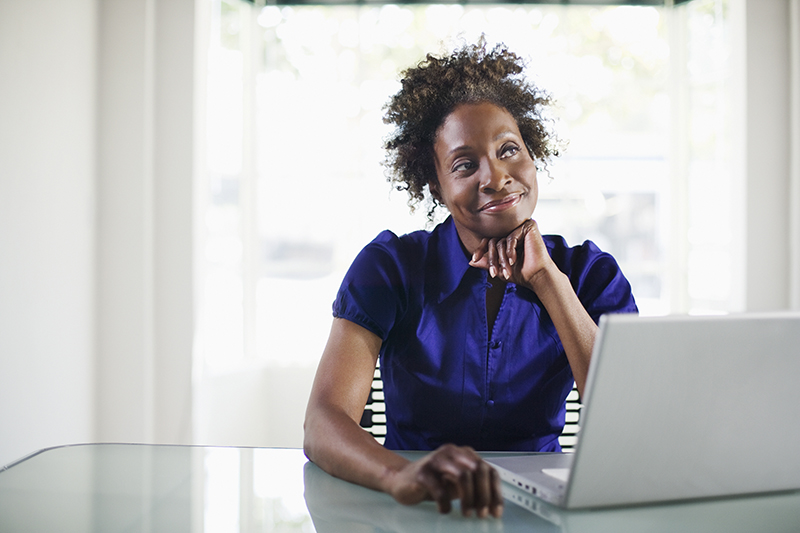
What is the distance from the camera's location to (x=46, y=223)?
2215 millimetres

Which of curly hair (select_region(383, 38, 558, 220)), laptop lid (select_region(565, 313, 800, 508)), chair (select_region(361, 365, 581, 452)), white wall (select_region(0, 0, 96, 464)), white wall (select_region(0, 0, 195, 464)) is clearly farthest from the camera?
white wall (select_region(0, 0, 195, 464))

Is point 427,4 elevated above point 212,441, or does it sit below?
above

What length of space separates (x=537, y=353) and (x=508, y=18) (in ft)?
8.67

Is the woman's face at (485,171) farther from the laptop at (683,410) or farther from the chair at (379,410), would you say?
the laptop at (683,410)

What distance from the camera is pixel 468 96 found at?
156 cm

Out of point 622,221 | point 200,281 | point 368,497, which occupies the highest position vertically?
point 622,221

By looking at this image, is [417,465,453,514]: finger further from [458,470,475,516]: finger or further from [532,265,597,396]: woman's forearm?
[532,265,597,396]: woman's forearm

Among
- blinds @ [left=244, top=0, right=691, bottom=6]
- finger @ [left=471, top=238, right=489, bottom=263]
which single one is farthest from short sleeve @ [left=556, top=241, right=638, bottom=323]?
blinds @ [left=244, top=0, right=691, bottom=6]

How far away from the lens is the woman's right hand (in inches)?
27.9

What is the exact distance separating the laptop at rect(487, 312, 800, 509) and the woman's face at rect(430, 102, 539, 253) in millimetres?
839

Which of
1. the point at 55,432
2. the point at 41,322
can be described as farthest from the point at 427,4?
the point at 55,432

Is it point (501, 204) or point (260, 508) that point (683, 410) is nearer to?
point (260, 508)

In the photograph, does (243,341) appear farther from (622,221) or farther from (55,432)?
(622,221)

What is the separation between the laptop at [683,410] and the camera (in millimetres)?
670
